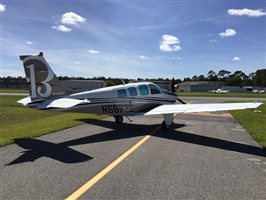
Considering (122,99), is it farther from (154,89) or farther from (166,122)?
(166,122)

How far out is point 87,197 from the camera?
15.3 ft

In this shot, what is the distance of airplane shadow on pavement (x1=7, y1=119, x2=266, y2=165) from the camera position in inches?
289

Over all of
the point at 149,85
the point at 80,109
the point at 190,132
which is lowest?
the point at 190,132

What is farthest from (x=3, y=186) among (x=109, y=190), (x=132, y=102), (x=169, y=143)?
(x=132, y=102)

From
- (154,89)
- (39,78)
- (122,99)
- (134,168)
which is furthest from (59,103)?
(154,89)

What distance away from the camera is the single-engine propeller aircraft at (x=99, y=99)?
10.5 metres

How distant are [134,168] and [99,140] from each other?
371 centimetres

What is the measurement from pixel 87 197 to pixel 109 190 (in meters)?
0.49

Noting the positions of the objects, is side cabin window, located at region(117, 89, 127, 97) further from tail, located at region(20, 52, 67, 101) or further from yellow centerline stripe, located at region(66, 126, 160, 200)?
yellow centerline stripe, located at region(66, 126, 160, 200)

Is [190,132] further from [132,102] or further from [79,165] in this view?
[79,165]

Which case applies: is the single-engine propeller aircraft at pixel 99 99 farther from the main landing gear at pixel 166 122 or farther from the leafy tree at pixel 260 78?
the leafy tree at pixel 260 78

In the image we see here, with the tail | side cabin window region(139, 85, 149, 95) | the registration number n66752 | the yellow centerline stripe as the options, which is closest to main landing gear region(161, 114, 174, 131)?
the registration number n66752

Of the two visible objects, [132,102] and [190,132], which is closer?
[190,132]

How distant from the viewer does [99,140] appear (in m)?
9.80
